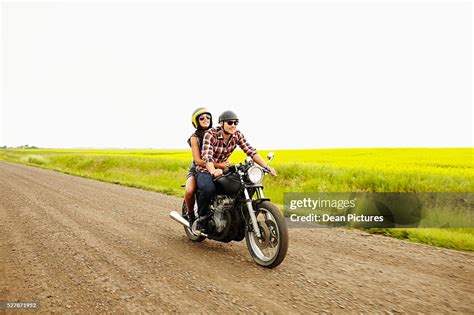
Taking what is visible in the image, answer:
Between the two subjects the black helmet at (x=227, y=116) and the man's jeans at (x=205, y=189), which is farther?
the man's jeans at (x=205, y=189)

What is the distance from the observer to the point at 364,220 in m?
7.87

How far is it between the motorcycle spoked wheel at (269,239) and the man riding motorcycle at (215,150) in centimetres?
70

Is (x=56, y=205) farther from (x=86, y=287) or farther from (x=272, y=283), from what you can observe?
(x=272, y=283)

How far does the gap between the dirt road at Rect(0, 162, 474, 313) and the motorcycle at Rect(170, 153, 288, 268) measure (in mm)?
258

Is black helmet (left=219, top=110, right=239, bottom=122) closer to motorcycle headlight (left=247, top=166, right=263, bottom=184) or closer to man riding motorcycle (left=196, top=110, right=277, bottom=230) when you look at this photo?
man riding motorcycle (left=196, top=110, right=277, bottom=230)

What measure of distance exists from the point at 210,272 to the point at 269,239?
899mm

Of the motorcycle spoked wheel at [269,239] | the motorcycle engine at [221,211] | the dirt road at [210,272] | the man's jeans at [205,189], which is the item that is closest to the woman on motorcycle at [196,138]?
the man's jeans at [205,189]

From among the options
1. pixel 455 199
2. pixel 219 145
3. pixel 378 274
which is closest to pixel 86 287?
pixel 219 145

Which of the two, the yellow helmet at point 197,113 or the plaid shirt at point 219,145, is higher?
the yellow helmet at point 197,113

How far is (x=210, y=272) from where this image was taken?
4.35 meters

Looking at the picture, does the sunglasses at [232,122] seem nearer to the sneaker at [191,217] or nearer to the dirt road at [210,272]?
the sneaker at [191,217]

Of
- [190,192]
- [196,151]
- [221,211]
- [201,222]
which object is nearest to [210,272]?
[221,211]

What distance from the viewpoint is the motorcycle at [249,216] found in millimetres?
4453

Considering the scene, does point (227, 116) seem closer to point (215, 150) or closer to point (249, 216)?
point (215, 150)
